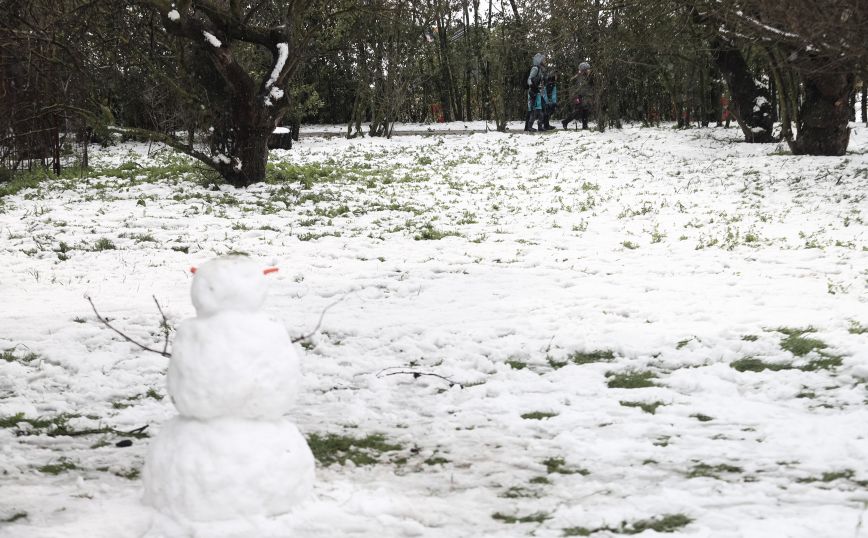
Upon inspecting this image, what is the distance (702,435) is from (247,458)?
238 cm

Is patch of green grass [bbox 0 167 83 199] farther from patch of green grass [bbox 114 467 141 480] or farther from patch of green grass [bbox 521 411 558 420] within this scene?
patch of green grass [bbox 521 411 558 420]

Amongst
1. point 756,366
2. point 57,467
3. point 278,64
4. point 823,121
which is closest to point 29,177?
point 278,64

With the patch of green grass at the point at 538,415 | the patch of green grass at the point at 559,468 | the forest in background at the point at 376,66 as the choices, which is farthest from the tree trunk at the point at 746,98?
the patch of green grass at the point at 559,468

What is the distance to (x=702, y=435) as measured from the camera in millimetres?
4145

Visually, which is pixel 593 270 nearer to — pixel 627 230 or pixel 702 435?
pixel 627 230

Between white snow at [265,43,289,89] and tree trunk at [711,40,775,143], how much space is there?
29.9 ft

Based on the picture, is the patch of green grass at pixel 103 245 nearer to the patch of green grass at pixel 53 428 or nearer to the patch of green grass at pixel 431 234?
the patch of green grass at pixel 431 234

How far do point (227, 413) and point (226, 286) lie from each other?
0.48 meters

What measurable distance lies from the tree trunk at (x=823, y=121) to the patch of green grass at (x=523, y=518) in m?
13.1

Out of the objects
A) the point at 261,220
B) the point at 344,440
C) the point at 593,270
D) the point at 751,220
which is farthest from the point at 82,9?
the point at 751,220

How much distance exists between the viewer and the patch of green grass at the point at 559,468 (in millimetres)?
3693

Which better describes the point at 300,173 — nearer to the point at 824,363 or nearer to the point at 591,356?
the point at 591,356

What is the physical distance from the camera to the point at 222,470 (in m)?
2.96

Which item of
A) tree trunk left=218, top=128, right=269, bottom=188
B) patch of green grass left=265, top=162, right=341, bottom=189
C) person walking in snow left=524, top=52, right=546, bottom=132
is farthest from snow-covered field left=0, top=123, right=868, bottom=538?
person walking in snow left=524, top=52, right=546, bottom=132
